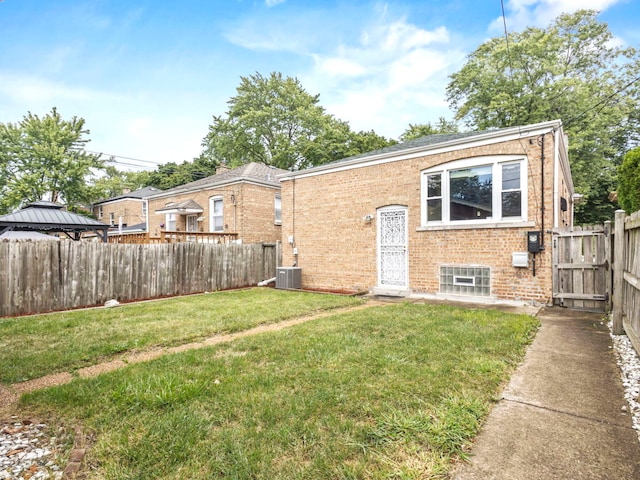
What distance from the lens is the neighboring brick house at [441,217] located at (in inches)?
299

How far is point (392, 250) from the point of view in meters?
9.80

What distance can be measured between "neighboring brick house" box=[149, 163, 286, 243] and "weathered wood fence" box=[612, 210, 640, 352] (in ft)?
43.3

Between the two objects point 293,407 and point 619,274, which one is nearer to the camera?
point 293,407

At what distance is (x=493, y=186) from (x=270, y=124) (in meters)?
27.8

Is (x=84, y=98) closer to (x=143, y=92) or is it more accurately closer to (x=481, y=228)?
(x=143, y=92)

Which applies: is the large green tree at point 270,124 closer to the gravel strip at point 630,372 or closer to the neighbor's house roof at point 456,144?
the neighbor's house roof at point 456,144

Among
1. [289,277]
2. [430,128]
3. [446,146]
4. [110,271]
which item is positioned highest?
[430,128]

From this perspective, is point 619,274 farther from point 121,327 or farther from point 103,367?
point 121,327

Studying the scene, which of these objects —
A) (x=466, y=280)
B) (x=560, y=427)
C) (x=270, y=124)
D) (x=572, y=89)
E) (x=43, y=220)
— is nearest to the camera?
(x=560, y=427)

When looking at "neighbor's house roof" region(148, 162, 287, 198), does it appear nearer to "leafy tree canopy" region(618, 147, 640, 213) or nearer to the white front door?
the white front door

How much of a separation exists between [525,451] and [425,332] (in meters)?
2.86

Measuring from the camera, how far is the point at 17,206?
28703 mm

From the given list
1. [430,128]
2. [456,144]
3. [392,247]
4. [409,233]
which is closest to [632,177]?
[456,144]

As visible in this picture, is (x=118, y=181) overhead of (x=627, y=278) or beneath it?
overhead
